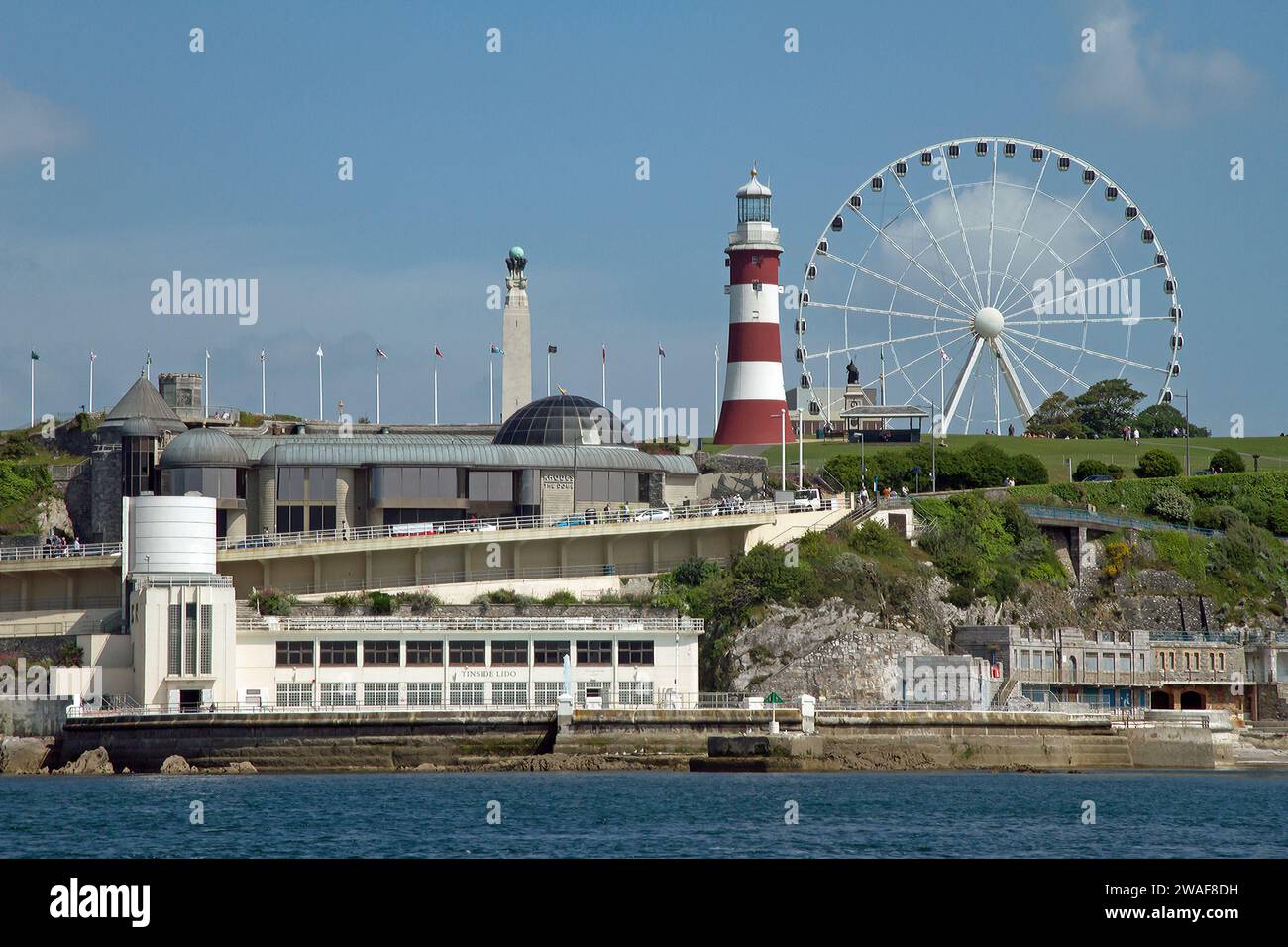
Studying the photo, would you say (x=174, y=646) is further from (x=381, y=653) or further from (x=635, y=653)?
(x=635, y=653)

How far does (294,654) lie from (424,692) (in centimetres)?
513

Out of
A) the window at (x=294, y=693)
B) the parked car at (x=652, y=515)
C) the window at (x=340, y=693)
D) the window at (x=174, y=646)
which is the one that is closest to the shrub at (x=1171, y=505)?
the parked car at (x=652, y=515)

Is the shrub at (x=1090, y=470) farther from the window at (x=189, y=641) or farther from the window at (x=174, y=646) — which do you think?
the window at (x=174, y=646)

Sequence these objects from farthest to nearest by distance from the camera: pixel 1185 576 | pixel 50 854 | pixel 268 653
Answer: pixel 1185 576 → pixel 268 653 → pixel 50 854

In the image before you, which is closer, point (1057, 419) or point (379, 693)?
point (379, 693)

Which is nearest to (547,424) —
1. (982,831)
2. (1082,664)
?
(1082,664)

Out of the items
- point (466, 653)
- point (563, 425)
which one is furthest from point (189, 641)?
point (563, 425)

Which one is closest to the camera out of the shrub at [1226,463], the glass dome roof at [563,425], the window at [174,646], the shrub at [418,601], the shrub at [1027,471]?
the window at [174,646]

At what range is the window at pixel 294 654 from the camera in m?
72.7

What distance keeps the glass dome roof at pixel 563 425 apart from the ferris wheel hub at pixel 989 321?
72.6ft

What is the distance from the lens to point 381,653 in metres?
72.9

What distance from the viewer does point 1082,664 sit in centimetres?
8250
